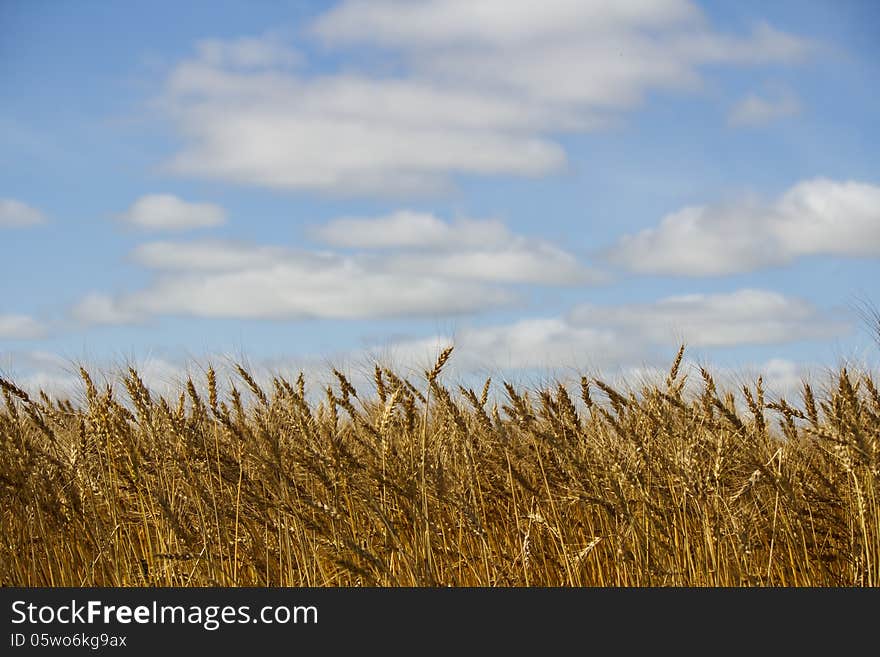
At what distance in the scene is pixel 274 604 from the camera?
9.77ft

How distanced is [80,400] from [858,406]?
3187 millimetres

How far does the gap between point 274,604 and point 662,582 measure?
1437 millimetres

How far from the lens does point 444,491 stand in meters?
3.38

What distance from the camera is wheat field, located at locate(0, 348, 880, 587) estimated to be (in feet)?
10.9

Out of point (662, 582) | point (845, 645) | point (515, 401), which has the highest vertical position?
point (515, 401)

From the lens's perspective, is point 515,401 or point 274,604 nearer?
point 274,604

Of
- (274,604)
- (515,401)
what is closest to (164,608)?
(274,604)

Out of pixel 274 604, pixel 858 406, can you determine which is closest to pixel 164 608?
pixel 274 604

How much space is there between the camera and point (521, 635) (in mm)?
2777

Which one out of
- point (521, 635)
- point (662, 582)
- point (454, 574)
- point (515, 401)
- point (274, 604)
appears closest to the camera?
point (521, 635)

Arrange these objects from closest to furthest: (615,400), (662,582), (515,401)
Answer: (662,582) → (515,401) → (615,400)

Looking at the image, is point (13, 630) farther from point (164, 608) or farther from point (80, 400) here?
point (80, 400)

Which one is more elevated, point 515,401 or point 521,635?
point 515,401

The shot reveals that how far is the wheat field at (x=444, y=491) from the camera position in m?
3.33
